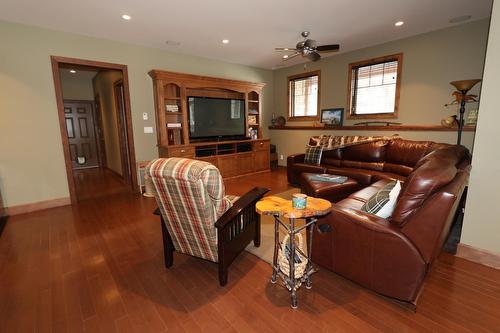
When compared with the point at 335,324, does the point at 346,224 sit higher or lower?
higher

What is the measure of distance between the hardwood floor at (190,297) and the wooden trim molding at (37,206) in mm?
1219

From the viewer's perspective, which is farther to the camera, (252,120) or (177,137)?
(252,120)

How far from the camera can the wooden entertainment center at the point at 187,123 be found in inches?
177

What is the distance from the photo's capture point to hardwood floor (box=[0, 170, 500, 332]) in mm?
1538

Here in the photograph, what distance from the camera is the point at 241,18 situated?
130 inches

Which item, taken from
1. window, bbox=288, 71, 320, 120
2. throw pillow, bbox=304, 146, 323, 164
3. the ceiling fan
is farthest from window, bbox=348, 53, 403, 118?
the ceiling fan

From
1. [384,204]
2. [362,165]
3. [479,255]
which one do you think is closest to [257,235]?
[384,204]

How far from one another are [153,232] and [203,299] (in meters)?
1.36

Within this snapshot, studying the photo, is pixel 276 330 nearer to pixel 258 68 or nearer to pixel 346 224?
pixel 346 224

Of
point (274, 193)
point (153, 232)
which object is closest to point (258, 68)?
point (274, 193)

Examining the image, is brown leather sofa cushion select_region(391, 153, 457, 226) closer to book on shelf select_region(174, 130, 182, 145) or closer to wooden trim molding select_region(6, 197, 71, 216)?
book on shelf select_region(174, 130, 182, 145)

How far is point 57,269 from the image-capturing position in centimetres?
216

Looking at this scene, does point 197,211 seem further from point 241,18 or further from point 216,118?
point 216,118

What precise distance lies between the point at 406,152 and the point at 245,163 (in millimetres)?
3112
